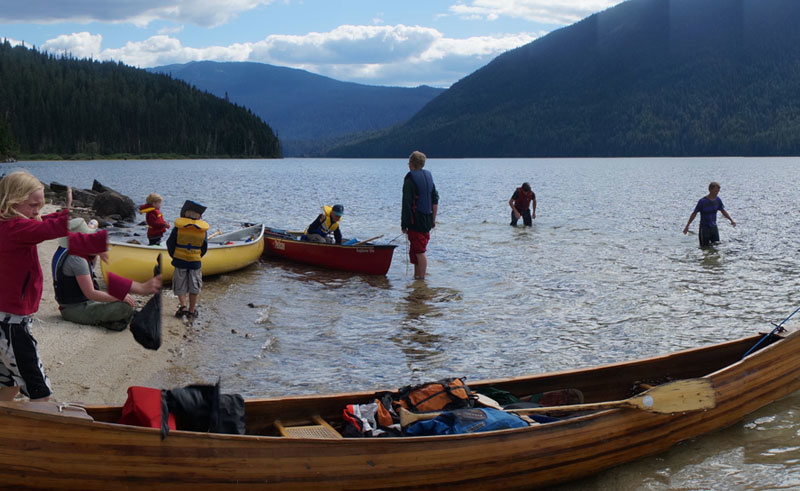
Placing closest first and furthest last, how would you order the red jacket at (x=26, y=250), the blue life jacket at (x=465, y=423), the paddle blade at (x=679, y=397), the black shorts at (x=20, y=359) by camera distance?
the red jacket at (x=26, y=250) < the black shorts at (x=20, y=359) < the blue life jacket at (x=465, y=423) < the paddle blade at (x=679, y=397)

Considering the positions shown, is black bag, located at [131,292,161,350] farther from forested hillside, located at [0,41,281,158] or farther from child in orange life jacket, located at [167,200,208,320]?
forested hillside, located at [0,41,281,158]

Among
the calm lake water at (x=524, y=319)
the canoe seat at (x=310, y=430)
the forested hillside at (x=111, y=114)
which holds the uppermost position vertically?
the forested hillside at (x=111, y=114)

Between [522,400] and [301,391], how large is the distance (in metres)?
2.98

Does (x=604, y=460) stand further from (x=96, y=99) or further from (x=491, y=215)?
(x=96, y=99)

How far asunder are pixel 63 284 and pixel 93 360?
1.03 meters

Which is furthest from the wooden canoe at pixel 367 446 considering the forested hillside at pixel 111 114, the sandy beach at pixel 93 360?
the forested hillside at pixel 111 114

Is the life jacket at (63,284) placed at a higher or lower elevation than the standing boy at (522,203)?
lower

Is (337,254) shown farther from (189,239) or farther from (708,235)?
(708,235)

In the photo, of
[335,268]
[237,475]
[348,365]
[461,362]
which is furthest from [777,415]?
[335,268]

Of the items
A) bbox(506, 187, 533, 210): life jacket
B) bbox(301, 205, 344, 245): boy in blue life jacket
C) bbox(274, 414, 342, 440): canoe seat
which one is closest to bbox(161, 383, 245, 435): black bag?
bbox(274, 414, 342, 440): canoe seat

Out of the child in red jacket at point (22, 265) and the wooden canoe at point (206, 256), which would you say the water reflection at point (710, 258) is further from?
the child in red jacket at point (22, 265)

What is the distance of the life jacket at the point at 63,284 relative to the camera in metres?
7.40

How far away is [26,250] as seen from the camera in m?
4.38

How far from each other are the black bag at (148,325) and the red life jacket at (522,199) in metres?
21.7
